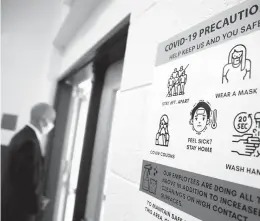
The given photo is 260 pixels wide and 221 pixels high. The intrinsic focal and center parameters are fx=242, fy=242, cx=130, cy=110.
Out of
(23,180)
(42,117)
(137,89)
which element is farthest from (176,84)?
(42,117)

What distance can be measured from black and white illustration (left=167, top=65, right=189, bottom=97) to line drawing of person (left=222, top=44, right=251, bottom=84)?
0.10 metres

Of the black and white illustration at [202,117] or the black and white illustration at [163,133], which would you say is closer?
the black and white illustration at [202,117]

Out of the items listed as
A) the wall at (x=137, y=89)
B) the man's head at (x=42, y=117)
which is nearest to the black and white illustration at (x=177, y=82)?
the wall at (x=137, y=89)

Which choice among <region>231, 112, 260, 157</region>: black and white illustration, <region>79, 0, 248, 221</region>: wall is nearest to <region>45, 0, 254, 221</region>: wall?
<region>79, 0, 248, 221</region>: wall

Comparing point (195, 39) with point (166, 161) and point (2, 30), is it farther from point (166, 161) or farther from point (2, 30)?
point (2, 30)

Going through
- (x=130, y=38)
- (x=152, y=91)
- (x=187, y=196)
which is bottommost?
(x=187, y=196)

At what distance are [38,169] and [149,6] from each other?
1288 millimetres

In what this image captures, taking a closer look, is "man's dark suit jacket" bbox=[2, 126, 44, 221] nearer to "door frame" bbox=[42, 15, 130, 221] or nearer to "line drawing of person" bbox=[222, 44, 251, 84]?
"door frame" bbox=[42, 15, 130, 221]

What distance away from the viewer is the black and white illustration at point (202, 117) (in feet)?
1.39

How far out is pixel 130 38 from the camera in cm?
83

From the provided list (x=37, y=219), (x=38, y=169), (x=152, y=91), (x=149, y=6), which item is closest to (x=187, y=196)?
(x=152, y=91)

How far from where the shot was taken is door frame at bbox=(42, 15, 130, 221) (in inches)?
43.8

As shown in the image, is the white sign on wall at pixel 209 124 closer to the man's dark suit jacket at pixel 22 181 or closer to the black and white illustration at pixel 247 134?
the black and white illustration at pixel 247 134

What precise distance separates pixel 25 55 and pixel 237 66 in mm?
2389
